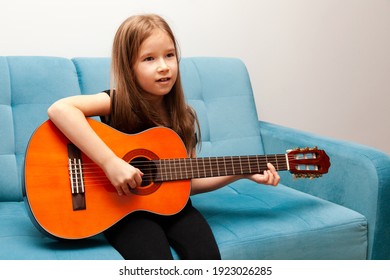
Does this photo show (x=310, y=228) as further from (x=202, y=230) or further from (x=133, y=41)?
(x=133, y=41)

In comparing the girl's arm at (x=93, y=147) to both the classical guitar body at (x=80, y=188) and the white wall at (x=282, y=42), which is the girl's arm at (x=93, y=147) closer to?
the classical guitar body at (x=80, y=188)

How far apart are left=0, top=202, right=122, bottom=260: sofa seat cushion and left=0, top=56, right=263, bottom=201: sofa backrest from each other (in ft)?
0.73

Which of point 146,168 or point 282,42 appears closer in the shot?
point 146,168

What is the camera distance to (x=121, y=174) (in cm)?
142

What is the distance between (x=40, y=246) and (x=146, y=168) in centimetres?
35

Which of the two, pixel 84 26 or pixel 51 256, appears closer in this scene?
pixel 51 256

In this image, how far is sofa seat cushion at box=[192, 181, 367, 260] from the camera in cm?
154

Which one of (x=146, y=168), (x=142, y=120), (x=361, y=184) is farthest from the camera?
(x=361, y=184)

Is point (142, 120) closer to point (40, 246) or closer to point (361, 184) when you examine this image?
point (40, 246)

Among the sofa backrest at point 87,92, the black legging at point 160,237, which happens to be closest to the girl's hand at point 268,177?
the black legging at point 160,237

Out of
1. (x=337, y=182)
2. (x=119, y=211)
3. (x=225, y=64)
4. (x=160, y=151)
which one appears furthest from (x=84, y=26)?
(x=337, y=182)

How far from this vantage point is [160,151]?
154 centimetres

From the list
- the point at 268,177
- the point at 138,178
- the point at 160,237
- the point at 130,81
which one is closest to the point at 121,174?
the point at 138,178

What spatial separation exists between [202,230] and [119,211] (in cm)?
24
